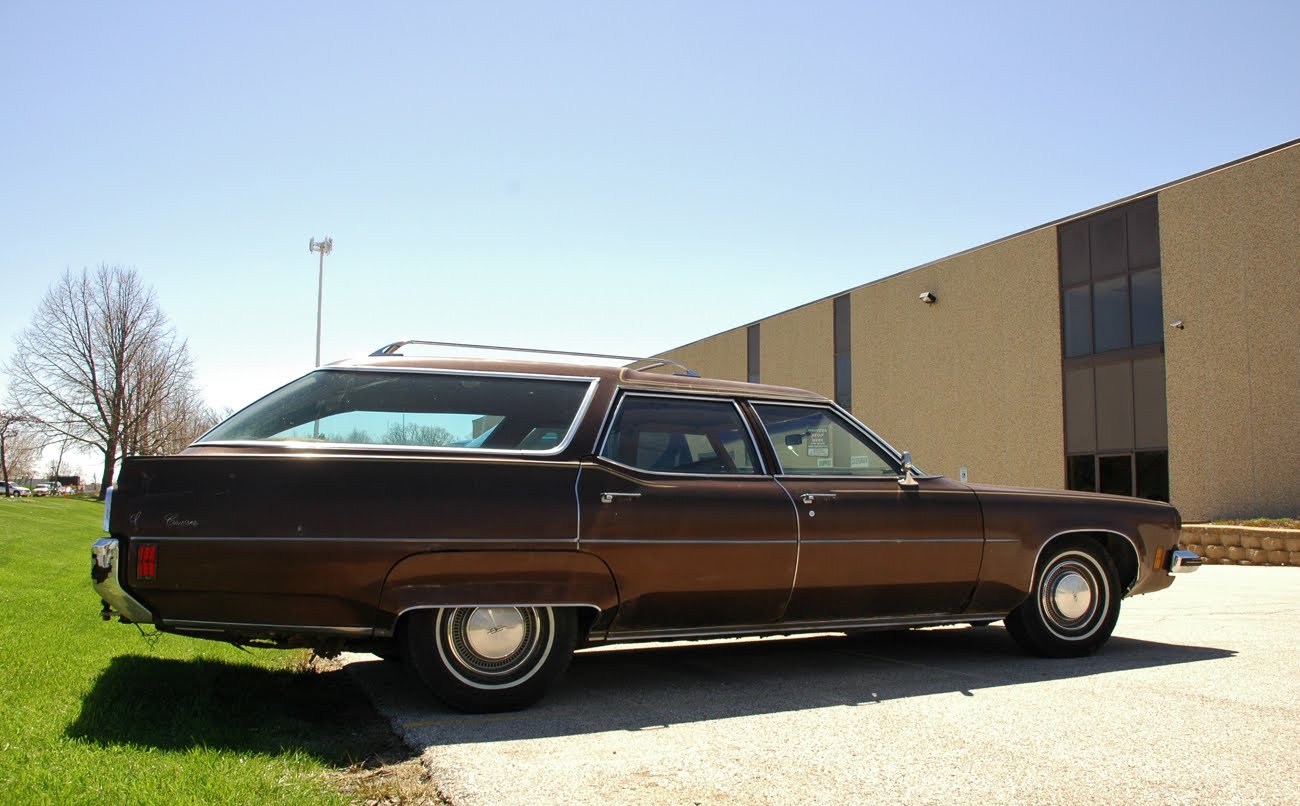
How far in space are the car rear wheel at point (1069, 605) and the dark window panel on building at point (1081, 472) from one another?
1781 cm

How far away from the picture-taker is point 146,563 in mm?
4059

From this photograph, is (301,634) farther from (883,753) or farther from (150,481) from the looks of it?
(883,753)

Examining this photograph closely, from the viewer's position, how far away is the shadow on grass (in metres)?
3.68

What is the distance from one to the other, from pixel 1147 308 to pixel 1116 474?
363 centimetres

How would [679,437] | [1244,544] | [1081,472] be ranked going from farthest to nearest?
[1081,472], [1244,544], [679,437]

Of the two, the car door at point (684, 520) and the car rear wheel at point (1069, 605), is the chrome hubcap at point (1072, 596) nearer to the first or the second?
the car rear wheel at point (1069, 605)

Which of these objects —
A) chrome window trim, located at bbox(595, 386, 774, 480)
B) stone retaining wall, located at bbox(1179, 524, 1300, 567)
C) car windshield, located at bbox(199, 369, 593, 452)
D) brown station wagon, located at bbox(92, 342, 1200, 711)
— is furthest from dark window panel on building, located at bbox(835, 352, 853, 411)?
car windshield, located at bbox(199, 369, 593, 452)

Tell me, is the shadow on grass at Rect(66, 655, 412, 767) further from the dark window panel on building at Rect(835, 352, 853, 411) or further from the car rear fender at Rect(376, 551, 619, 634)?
the dark window panel on building at Rect(835, 352, 853, 411)

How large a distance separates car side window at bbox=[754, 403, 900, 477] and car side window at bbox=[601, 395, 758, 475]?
0.20m

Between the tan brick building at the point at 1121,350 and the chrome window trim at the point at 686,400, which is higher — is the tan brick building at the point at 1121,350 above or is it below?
above

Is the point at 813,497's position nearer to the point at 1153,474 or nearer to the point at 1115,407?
the point at 1153,474

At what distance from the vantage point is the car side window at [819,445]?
5383mm

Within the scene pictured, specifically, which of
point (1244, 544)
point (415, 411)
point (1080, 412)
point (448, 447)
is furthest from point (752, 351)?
point (448, 447)

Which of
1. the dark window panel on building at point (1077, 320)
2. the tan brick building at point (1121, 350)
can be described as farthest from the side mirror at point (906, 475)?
the dark window panel on building at point (1077, 320)
